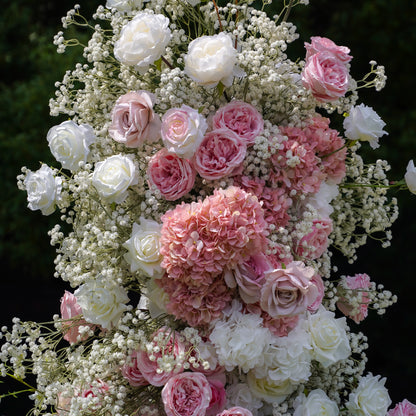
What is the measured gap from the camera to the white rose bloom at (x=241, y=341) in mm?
1404

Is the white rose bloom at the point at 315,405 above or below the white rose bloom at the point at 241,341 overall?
below

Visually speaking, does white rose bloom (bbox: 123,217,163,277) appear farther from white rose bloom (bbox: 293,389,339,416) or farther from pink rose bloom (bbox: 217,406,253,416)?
white rose bloom (bbox: 293,389,339,416)

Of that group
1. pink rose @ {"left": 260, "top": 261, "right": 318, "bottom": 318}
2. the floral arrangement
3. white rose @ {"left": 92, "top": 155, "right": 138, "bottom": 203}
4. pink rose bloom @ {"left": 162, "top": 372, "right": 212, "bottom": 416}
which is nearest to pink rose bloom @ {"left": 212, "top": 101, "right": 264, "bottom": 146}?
the floral arrangement

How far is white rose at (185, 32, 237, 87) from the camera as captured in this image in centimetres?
151

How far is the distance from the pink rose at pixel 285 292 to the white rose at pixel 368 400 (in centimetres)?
33

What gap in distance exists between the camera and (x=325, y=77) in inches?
63.5

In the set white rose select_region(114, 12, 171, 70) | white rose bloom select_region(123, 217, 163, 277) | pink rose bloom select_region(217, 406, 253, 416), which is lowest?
pink rose bloom select_region(217, 406, 253, 416)

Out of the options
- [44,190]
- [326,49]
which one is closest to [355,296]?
[326,49]

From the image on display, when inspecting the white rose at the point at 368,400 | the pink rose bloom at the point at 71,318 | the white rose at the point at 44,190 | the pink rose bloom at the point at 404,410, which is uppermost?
the white rose at the point at 44,190

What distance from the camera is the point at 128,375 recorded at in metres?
1.61

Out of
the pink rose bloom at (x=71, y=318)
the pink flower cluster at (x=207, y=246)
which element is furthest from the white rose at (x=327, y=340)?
the pink rose bloom at (x=71, y=318)

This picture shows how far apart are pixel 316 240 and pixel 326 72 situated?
1.43 ft

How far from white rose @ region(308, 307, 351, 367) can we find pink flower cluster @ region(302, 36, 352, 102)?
0.57m

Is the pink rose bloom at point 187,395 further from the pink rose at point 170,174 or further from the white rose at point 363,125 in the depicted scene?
the white rose at point 363,125
